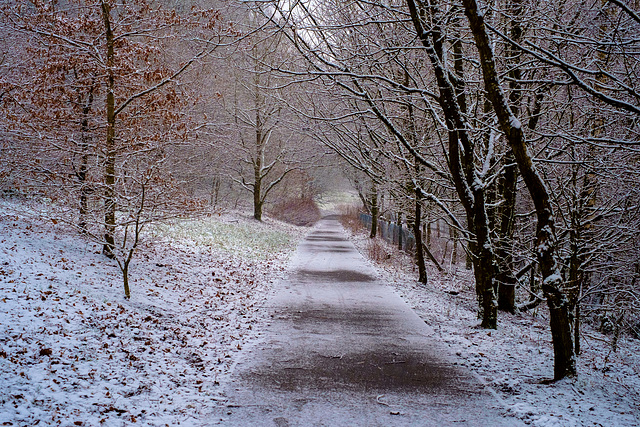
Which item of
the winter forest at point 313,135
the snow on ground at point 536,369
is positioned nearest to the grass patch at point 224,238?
the winter forest at point 313,135

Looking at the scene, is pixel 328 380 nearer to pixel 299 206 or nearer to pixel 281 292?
pixel 281 292

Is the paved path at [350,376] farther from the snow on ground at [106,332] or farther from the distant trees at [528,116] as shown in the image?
the distant trees at [528,116]

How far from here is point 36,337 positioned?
195 inches

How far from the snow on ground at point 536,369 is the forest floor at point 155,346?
22 mm

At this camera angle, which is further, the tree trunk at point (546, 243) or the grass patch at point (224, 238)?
the grass patch at point (224, 238)

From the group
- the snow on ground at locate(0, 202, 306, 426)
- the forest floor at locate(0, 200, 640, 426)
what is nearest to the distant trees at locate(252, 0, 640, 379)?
the forest floor at locate(0, 200, 640, 426)

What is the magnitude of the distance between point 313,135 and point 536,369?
8990 millimetres

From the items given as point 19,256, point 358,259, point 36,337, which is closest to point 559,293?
point 36,337

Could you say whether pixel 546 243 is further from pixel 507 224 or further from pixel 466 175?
pixel 507 224

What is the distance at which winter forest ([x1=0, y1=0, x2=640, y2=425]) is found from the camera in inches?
199

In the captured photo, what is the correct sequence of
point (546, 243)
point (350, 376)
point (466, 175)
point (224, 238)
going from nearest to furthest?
1. point (546, 243)
2. point (350, 376)
3. point (466, 175)
4. point (224, 238)

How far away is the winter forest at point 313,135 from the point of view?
199 inches

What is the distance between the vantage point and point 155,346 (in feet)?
19.8

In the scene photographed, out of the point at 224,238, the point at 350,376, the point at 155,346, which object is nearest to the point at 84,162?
the point at 155,346
